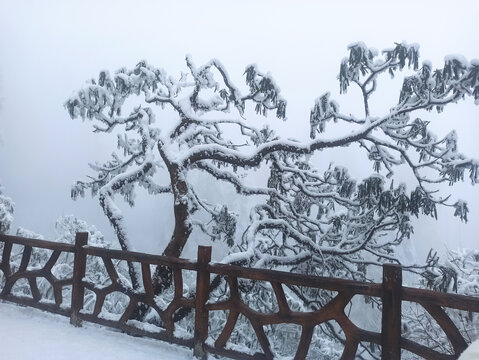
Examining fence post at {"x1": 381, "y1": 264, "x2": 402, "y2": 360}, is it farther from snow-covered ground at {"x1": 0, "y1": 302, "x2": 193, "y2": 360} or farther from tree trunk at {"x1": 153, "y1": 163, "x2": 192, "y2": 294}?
tree trunk at {"x1": 153, "y1": 163, "x2": 192, "y2": 294}

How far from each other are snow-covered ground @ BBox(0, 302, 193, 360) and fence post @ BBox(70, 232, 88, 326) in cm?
15

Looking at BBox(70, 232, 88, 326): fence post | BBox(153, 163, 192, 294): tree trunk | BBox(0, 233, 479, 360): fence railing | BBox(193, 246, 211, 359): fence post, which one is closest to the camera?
BBox(0, 233, 479, 360): fence railing

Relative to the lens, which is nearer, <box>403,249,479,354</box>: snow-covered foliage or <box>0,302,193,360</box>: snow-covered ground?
<box>0,302,193,360</box>: snow-covered ground

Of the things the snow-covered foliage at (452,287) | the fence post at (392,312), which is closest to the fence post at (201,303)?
the fence post at (392,312)

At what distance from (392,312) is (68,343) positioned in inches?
139

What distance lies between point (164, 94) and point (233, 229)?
3268 millimetres

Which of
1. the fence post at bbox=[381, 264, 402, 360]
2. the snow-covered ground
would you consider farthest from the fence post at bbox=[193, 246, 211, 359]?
the fence post at bbox=[381, 264, 402, 360]

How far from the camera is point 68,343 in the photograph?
14.8 feet

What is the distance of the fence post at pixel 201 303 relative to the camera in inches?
171

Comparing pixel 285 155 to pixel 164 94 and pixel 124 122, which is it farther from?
pixel 124 122

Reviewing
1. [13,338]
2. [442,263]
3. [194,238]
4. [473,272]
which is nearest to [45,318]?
[13,338]

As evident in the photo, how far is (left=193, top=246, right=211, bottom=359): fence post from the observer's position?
4.33 meters

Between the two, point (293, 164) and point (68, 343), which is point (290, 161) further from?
point (68, 343)

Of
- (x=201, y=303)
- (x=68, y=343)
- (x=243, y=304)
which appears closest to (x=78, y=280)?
(x=68, y=343)
